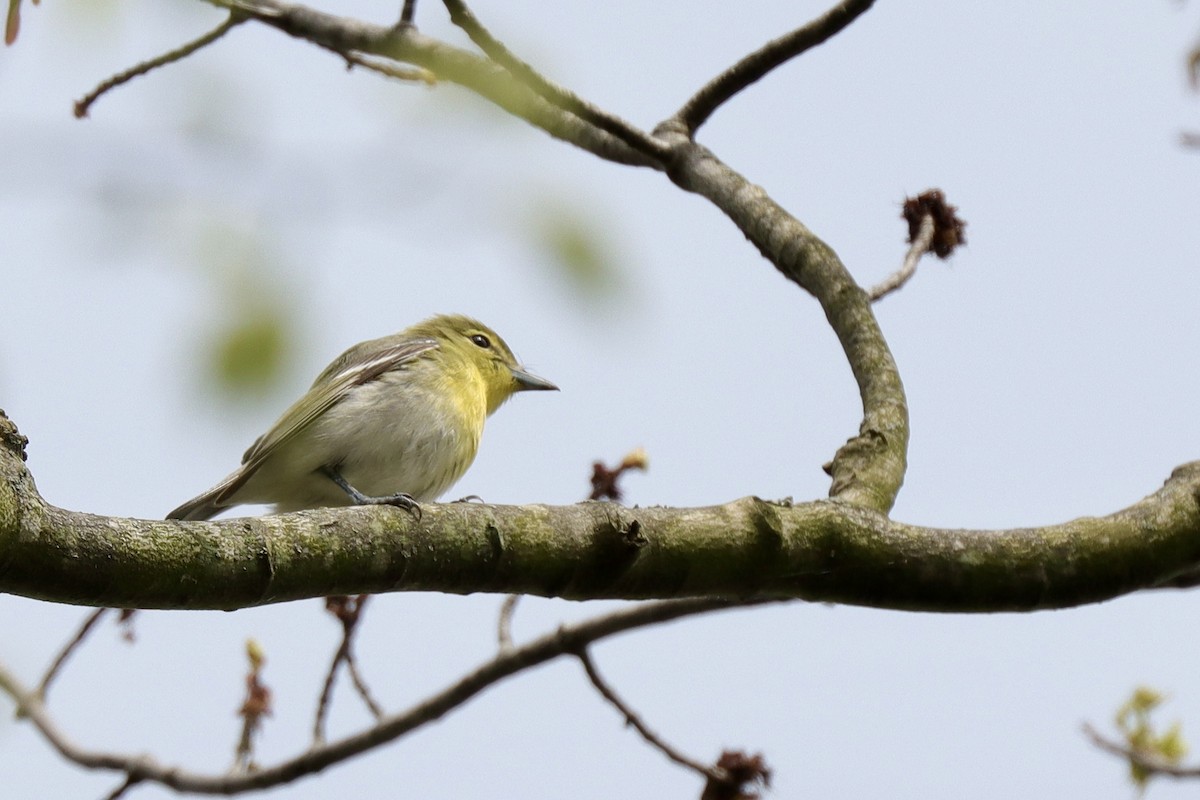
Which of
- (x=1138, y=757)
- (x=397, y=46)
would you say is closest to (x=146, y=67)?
(x=397, y=46)

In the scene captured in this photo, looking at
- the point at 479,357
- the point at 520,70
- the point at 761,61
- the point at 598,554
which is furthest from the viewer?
the point at 479,357

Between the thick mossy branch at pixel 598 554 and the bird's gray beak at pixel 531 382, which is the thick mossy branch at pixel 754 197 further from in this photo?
the bird's gray beak at pixel 531 382

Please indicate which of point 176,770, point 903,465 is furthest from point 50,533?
point 176,770

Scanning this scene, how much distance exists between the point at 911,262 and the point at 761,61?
0.84 metres

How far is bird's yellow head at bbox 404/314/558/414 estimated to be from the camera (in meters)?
6.36

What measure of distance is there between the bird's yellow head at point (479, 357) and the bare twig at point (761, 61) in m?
2.03

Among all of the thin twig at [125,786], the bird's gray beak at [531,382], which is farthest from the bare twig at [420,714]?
the bird's gray beak at [531,382]

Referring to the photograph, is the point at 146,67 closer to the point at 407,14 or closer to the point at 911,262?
the point at 407,14

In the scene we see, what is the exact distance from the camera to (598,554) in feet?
8.82

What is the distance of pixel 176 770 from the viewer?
5047 mm

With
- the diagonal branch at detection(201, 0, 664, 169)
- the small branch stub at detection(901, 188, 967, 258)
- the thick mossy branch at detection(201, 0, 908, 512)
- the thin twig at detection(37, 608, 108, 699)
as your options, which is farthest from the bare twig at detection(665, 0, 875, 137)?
the thin twig at detection(37, 608, 108, 699)

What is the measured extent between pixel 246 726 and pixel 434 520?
8.96ft

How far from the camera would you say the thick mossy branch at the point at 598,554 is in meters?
2.19

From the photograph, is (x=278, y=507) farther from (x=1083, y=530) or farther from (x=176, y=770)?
(x=1083, y=530)
